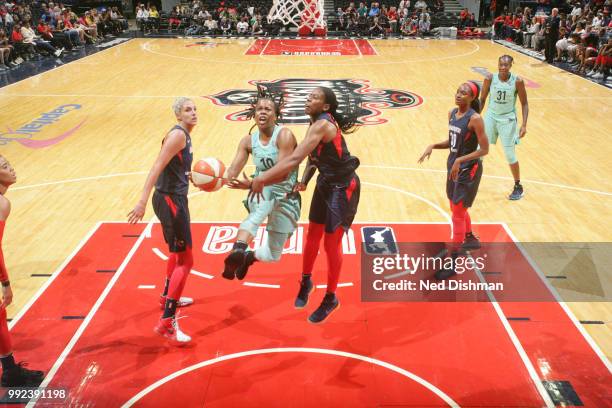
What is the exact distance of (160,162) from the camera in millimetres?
4180

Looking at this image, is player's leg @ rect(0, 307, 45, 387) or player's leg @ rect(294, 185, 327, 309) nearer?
player's leg @ rect(0, 307, 45, 387)

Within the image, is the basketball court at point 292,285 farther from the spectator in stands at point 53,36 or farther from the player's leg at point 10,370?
the spectator in stands at point 53,36

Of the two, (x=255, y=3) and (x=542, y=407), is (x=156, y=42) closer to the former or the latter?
(x=255, y=3)

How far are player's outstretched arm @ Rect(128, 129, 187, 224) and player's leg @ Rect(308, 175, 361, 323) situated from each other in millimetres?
1241

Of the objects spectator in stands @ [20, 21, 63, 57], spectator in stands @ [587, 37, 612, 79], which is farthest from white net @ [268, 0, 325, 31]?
spectator in stands @ [20, 21, 63, 57]

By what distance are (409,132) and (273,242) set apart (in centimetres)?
656

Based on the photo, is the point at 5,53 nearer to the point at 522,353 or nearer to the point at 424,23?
the point at 424,23

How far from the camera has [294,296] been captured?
5242 mm

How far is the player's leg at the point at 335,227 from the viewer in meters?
4.50

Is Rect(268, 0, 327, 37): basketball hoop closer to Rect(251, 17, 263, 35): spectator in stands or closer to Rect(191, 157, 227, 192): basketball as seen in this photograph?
Rect(191, 157, 227, 192): basketball

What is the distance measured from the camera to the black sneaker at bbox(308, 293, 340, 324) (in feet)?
15.6

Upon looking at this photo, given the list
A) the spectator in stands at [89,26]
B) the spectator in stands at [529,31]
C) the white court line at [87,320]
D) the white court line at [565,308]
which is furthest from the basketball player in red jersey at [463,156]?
the spectator in stands at [89,26]

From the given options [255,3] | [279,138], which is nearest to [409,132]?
[279,138]

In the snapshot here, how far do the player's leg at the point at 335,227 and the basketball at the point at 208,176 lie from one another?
89cm
